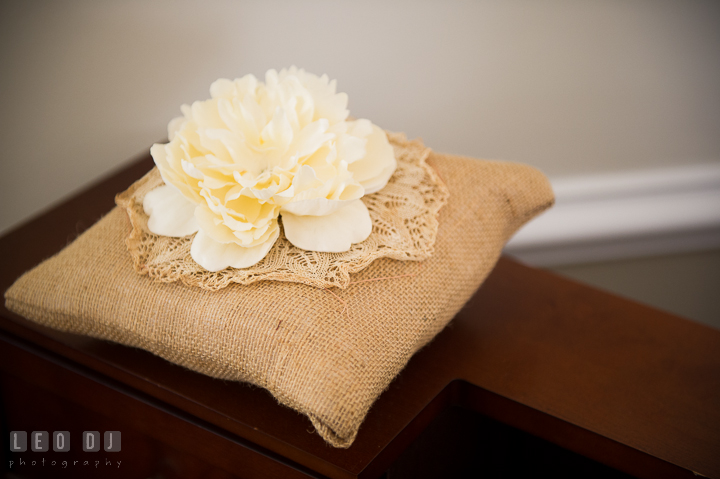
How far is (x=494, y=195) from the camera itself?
466mm

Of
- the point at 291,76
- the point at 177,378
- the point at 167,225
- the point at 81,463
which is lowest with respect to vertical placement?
the point at 81,463

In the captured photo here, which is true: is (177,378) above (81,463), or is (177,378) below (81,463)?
above

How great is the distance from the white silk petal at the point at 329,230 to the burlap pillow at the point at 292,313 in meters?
0.02

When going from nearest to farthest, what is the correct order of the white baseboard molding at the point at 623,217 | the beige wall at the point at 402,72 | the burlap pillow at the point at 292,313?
1. the burlap pillow at the point at 292,313
2. the beige wall at the point at 402,72
3. the white baseboard molding at the point at 623,217

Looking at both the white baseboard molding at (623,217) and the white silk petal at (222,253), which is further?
the white baseboard molding at (623,217)

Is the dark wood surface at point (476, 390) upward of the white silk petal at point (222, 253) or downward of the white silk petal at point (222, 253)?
downward

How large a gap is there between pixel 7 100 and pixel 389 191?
0.46m

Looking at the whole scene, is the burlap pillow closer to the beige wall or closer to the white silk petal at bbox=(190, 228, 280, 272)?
the white silk petal at bbox=(190, 228, 280, 272)

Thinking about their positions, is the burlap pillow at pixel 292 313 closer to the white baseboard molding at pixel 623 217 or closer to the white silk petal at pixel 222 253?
the white silk petal at pixel 222 253

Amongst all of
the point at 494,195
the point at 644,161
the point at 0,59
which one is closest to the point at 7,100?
the point at 0,59

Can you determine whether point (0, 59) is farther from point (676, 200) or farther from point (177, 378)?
point (676, 200)

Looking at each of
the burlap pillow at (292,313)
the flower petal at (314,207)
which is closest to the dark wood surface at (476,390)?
the burlap pillow at (292,313)

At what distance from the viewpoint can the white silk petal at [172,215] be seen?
0.40 metres

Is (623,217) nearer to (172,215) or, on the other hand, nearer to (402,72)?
(402,72)
